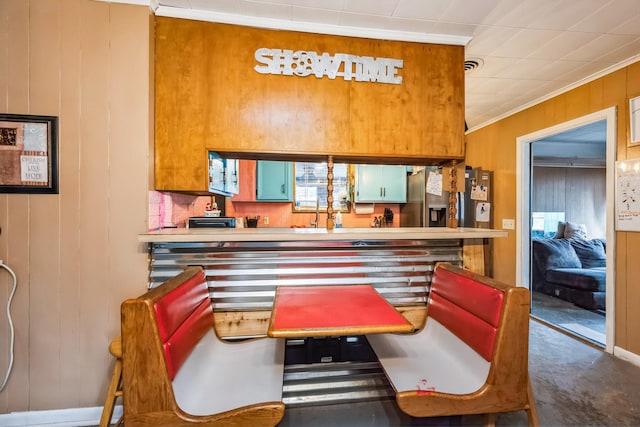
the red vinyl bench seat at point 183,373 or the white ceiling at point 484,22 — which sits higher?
the white ceiling at point 484,22

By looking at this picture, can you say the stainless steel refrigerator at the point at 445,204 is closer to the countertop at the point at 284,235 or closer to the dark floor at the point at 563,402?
the dark floor at the point at 563,402

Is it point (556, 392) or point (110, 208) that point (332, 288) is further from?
point (556, 392)

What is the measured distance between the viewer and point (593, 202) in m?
5.65

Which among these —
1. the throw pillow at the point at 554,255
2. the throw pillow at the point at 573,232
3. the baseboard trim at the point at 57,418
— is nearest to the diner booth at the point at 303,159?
the baseboard trim at the point at 57,418

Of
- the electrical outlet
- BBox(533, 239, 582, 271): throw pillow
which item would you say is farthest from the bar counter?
BBox(533, 239, 582, 271): throw pillow

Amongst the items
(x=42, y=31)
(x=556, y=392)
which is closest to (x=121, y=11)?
(x=42, y=31)

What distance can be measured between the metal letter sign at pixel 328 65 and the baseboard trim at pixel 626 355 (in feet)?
10.1

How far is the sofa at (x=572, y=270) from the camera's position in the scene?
368 cm

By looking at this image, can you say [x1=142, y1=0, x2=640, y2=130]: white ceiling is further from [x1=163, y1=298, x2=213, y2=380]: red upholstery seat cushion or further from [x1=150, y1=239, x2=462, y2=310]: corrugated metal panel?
[x1=163, y1=298, x2=213, y2=380]: red upholstery seat cushion

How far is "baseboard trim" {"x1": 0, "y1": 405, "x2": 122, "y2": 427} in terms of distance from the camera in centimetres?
165

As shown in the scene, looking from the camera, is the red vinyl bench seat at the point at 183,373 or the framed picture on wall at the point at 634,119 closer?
the red vinyl bench seat at the point at 183,373

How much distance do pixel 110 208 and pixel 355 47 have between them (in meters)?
1.96

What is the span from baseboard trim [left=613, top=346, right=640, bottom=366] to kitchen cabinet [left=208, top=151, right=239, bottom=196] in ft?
12.6

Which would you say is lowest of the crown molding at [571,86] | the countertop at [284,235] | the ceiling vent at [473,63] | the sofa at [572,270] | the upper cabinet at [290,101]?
the sofa at [572,270]
